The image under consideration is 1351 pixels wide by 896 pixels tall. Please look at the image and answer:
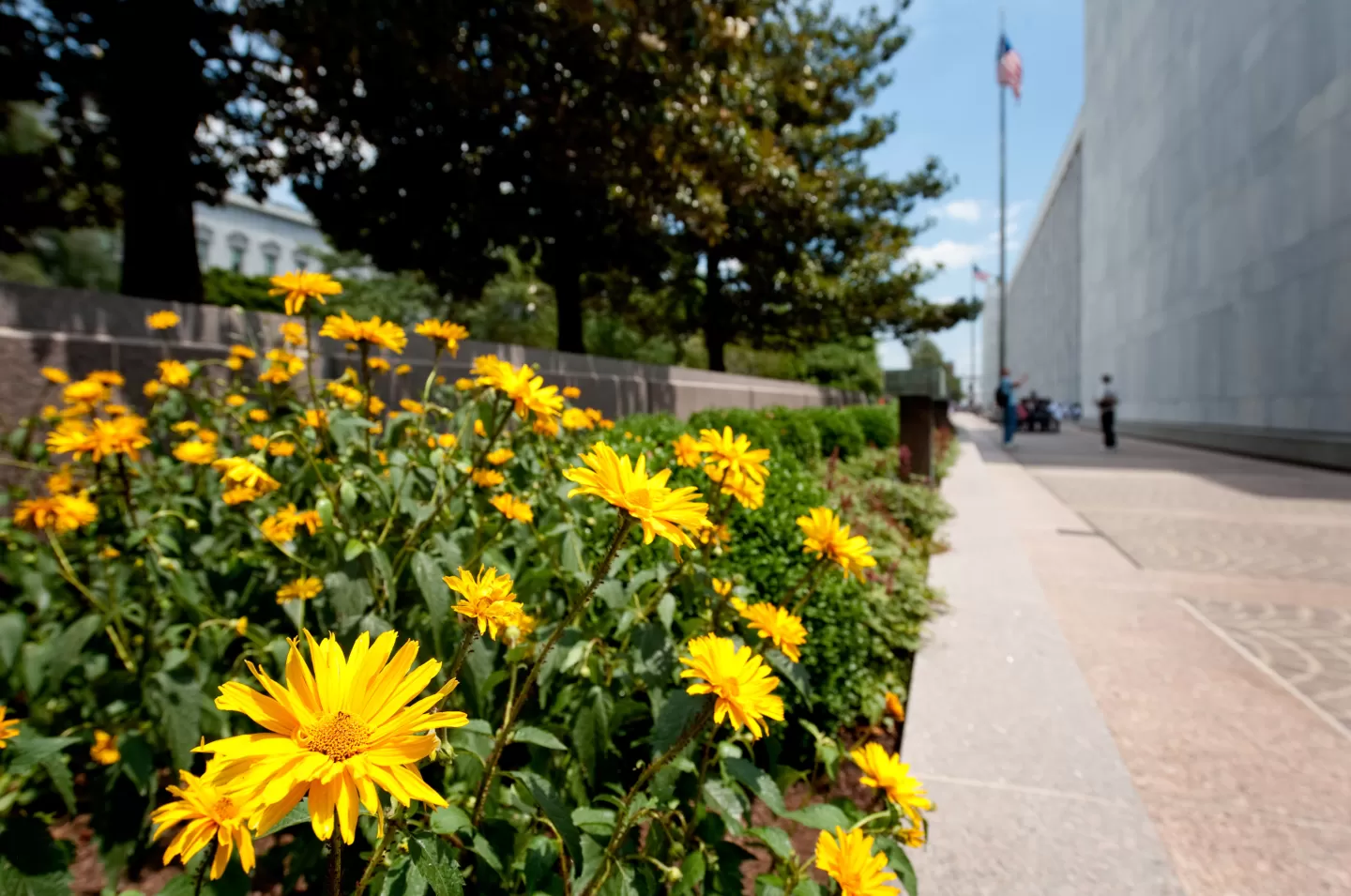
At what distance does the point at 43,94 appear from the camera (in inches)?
251

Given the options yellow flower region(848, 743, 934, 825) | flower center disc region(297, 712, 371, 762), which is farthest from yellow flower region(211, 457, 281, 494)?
yellow flower region(848, 743, 934, 825)

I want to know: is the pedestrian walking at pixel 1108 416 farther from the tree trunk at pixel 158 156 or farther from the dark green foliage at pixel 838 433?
the tree trunk at pixel 158 156

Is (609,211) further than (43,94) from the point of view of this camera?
Yes

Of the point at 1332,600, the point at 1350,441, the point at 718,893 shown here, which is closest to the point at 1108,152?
the point at 1350,441

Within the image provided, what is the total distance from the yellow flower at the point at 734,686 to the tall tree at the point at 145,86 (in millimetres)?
6722

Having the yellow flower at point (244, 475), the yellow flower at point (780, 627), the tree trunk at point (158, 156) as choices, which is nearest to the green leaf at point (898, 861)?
the yellow flower at point (780, 627)

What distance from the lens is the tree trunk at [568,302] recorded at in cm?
952

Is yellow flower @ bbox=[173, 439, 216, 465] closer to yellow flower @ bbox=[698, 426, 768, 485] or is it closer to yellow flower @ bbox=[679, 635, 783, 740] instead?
yellow flower @ bbox=[698, 426, 768, 485]

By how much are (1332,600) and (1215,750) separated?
8.12ft

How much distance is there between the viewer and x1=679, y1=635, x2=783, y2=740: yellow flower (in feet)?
3.23

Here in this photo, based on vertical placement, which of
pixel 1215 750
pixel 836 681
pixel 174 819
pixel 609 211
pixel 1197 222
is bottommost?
pixel 1215 750

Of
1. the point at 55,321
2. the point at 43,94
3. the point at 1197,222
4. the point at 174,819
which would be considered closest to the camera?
the point at 174,819

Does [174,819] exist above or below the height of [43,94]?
below

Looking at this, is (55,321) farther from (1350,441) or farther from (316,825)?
(1350,441)
